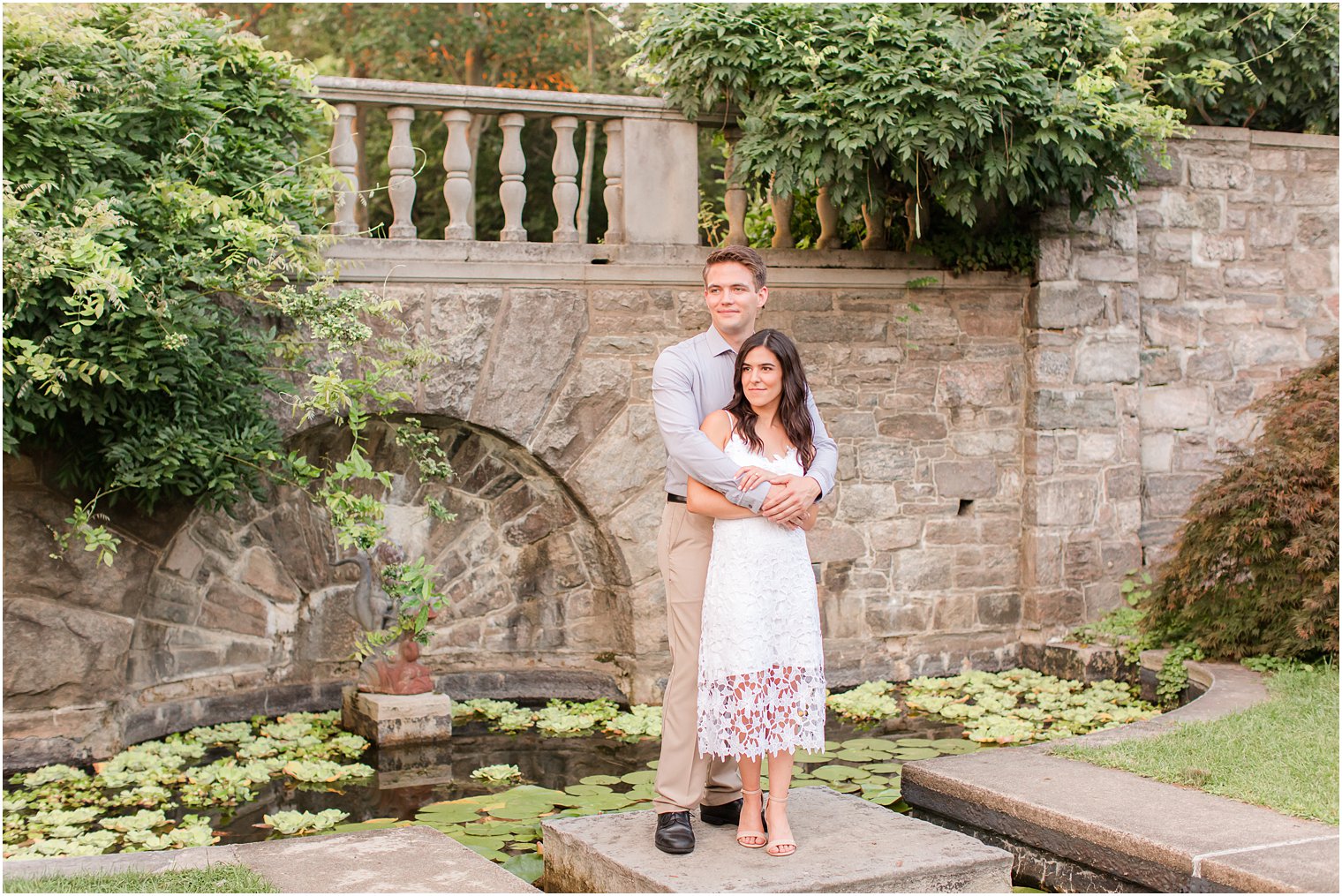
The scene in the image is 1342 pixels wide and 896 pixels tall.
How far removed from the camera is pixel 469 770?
226 inches

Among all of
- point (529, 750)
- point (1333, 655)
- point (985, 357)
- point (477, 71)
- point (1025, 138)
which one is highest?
point (477, 71)

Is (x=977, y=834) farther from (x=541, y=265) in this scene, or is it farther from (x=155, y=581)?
(x=155, y=581)

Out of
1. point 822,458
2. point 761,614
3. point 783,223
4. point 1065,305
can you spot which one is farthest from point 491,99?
point 761,614

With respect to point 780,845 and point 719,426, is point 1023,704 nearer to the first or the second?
point 780,845

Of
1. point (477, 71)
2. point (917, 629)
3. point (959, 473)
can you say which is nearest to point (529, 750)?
point (917, 629)

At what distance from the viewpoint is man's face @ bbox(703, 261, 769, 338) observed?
382 cm

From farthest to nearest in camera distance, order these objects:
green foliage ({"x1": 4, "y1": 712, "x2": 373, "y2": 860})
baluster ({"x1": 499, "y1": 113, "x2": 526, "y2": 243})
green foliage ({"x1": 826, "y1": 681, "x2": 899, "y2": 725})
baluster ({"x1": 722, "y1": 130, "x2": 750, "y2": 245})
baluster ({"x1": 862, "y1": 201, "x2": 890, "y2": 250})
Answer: baluster ({"x1": 862, "y1": 201, "x2": 890, "y2": 250}) → baluster ({"x1": 722, "y1": 130, "x2": 750, "y2": 245}) → green foliage ({"x1": 826, "y1": 681, "x2": 899, "y2": 725}) → baluster ({"x1": 499, "y1": 113, "x2": 526, "y2": 243}) → green foliage ({"x1": 4, "y1": 712, "x2": 373, "y2": 860})

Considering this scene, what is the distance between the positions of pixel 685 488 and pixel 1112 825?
166cm

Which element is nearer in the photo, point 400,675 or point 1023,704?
point 400,675

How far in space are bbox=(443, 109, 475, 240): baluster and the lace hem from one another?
3307mm

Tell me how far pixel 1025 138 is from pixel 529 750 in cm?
374

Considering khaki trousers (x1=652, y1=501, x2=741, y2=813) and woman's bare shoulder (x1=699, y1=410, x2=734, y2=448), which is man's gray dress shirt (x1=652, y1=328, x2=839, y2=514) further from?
khaki trousers (x1=652, y1=501, x2=741, y2=813)

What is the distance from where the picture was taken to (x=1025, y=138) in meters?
6.45

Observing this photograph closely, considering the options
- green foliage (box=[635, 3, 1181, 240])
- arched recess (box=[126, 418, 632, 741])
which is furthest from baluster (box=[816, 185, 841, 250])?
arched recess (box=[126, 418, 632, 741])
